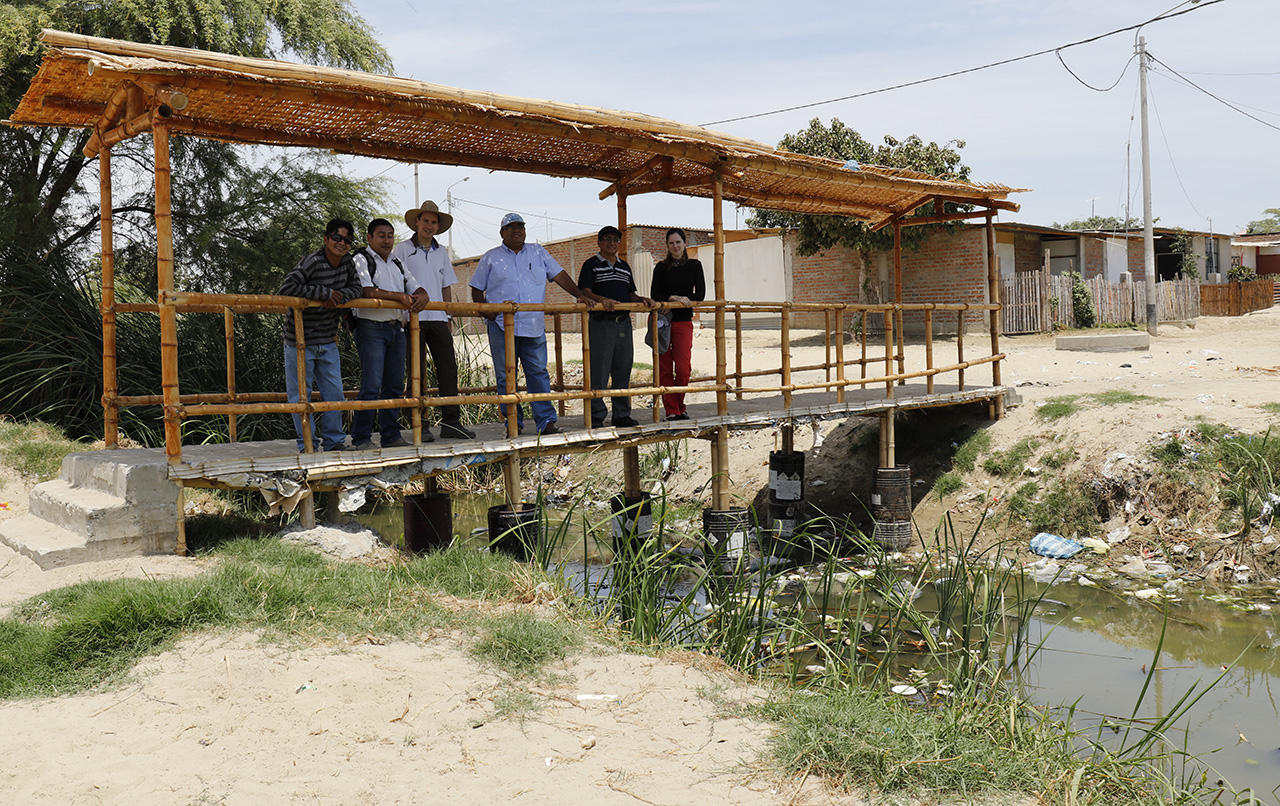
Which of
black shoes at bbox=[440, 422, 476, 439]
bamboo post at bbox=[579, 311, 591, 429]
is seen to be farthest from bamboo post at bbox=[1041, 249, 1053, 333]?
black shoes at bbox=[440, 422, 476, 439]

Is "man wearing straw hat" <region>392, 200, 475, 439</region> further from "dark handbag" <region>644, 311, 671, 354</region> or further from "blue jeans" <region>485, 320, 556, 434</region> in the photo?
"dark handbag" <region>644, 311, 671, 354</region>

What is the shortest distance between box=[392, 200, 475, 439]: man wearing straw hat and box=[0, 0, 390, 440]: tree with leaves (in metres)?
4.22

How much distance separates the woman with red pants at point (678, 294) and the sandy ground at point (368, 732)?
3757 millimetres

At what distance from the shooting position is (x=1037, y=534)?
9.97 metres

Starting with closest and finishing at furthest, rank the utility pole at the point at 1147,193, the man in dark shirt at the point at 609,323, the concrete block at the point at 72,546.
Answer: the concrete block at the point at 72,546, the man in dark shirt at the point at 609,323, the utility pole at the point at 1147,193

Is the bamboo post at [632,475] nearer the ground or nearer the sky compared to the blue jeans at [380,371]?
nearer the ground

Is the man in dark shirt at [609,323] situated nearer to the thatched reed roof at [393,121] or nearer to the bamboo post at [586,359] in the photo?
the bamboo post at [586,359]

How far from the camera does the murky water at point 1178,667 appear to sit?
5.43 meters

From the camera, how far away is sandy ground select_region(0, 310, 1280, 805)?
3.66 meters

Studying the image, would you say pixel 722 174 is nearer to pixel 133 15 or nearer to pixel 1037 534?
pixel 1037 534

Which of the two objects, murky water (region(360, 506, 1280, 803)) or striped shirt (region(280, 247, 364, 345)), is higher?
striped shirt (region(280, 247, 364, 345))

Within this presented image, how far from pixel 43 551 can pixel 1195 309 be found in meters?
31.1

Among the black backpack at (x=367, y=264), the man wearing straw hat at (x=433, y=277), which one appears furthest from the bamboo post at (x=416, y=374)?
the man wearing straw hat at (x=433, y=277)

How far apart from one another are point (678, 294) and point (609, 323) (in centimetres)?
90
